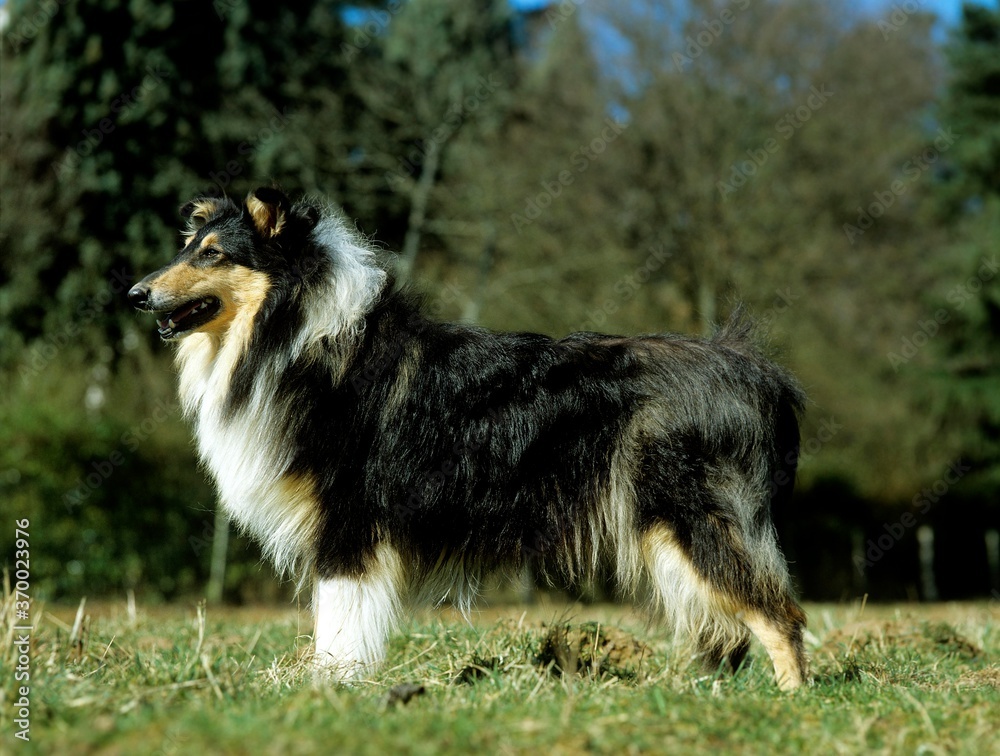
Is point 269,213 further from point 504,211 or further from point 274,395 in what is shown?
point 504,211

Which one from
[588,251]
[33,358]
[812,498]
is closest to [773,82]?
→ [588,251]

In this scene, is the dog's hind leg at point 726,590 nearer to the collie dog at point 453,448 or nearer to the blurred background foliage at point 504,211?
the collie dog at point 453,448

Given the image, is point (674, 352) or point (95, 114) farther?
point (95, 114)

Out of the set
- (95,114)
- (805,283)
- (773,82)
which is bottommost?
(805,283)

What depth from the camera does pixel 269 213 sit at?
5.06 meters

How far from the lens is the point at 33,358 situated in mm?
12648

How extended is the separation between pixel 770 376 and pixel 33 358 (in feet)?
34.5

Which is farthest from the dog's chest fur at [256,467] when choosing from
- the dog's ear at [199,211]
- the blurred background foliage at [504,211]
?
the blurred background foliage at [504,211]

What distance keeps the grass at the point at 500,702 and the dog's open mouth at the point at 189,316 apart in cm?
150

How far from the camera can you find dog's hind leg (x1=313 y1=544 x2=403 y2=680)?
15.2 ft

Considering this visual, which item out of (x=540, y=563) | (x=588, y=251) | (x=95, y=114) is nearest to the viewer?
(x=540, y=563)

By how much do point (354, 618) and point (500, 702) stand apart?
116 centimetres

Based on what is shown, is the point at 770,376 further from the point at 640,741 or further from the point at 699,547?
the point at 640,741

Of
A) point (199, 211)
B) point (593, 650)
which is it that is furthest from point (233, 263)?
point (593, 650)
